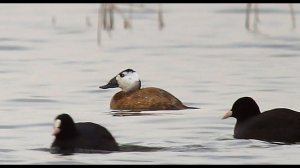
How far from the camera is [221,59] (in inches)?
875

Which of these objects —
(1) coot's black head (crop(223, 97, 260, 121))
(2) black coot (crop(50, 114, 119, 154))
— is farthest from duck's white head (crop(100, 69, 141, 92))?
(2) black coot (crop(50, 114, 119, 154))

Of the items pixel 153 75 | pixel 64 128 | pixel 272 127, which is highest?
pixel 64 128

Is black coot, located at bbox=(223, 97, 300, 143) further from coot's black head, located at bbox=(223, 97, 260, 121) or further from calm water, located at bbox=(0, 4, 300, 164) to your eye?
calm water, located at bbox=(0, 4, 300, 164)

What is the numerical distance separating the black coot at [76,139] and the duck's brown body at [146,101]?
3.52 m

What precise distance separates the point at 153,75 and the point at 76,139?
695 cm

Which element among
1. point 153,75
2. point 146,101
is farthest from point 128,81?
point 153,75

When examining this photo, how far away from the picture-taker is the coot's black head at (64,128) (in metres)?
13.7

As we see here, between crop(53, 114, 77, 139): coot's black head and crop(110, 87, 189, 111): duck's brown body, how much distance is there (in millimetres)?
3643


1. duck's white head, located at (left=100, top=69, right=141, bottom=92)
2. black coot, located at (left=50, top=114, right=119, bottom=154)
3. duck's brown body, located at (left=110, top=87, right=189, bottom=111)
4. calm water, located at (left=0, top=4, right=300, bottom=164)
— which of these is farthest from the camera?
duck's white head, located at (left=100, top=69, right=141, bottom=92)

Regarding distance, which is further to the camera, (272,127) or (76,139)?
(272,127)

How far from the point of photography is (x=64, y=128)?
45.1 feet

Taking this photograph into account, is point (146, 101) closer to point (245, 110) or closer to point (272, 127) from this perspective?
point (245, 110)

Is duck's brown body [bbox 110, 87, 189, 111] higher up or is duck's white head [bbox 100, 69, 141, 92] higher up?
duck's white head [bbox 100, 69, 141, 92]

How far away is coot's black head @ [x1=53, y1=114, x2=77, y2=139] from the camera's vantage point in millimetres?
13734
